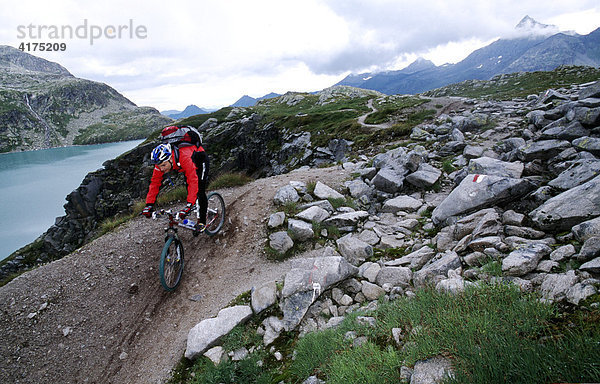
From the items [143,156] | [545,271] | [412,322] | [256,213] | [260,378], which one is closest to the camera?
[412,322]

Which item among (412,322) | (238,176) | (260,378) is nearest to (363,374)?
(412,322)

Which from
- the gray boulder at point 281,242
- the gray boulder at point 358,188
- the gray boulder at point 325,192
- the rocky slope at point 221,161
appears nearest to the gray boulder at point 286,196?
the gray boulder at point 325,192

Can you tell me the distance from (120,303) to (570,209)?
39.1 feet

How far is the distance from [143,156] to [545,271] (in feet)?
193

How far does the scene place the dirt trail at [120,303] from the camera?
632 cm

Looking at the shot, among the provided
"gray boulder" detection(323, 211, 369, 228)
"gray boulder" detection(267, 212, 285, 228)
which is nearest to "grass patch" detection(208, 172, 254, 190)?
"gray boulder" detection(267, 212, 285, 228)

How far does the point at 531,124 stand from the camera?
1381cm

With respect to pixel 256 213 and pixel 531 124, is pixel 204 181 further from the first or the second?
pixel 531 124

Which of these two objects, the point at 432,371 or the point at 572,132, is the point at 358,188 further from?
the point at 432,371

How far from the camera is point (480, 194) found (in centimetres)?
734

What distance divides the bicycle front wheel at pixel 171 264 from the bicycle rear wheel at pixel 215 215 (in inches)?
58.4

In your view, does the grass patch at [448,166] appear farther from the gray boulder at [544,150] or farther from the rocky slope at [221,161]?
the rocky slope at [221,161]

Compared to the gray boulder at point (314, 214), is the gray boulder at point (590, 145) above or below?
above

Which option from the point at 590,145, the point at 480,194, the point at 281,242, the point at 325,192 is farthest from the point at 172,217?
the point at 590,145
